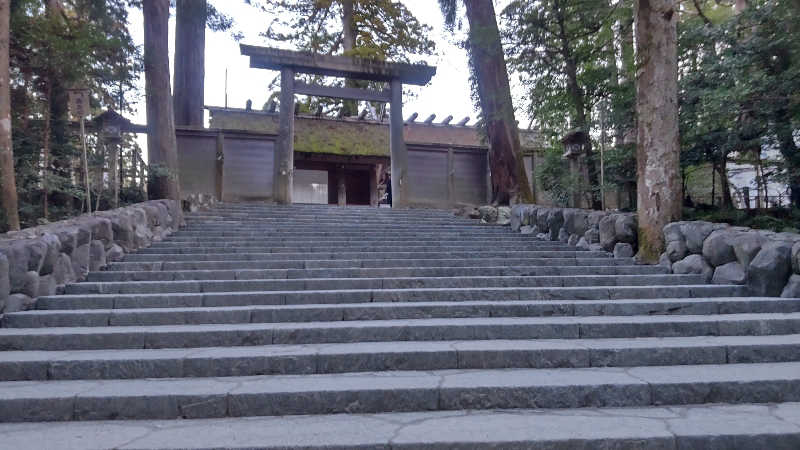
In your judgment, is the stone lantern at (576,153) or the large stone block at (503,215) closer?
the stone lantern at (576,153)

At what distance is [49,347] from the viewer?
4.15 metres

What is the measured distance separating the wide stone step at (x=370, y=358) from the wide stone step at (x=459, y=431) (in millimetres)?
599

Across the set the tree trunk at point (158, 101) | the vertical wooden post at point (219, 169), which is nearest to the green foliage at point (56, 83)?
the tree trunk at point (158, 101)

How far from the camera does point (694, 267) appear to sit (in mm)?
6246

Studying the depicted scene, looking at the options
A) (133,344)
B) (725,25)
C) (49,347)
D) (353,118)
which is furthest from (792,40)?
(353,118)

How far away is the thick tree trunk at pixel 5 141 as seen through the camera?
740 centimetres

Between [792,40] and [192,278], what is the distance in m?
8.73

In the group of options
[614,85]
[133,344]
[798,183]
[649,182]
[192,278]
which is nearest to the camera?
[133,344]

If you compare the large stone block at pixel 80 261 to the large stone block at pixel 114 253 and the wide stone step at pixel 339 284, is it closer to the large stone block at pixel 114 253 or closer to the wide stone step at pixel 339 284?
the wide stone step at pixel 339 284

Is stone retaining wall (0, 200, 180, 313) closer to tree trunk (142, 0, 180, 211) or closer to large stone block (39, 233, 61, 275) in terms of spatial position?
large stone block (39, 233, 61, 275)

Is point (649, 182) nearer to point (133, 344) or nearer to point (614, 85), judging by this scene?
point (614, 85)

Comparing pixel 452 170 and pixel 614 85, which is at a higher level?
pixel 614 85

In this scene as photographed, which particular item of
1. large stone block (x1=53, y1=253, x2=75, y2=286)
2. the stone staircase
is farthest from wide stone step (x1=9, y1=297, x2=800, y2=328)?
large stone block (x1=53, y1=253, x2=75, y2=286)

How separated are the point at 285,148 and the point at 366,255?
680cm
